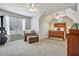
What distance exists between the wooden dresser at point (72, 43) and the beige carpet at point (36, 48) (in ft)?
0.31

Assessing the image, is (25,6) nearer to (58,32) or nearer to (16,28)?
(16,28)

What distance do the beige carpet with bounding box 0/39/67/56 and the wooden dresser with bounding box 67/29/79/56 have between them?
9cm

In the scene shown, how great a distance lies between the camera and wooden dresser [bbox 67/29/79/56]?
2736mm

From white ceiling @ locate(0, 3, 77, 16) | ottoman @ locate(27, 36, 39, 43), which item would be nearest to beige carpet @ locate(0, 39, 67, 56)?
ottoman @ locate(27, 36, 39, 43)

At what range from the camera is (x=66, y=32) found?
279cm

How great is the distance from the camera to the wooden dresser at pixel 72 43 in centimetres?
274

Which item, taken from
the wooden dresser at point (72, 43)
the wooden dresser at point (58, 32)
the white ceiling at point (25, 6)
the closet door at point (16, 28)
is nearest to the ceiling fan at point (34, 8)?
the white ceiling at point (25, 6)

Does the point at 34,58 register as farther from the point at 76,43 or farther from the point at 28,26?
the point at 76,43

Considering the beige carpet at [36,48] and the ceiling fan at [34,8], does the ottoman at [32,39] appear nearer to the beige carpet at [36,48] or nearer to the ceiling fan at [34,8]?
the beige carpet at [36,48]

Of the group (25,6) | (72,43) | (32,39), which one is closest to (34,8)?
(25,6)

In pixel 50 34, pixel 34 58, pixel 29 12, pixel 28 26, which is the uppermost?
pixel 29 12

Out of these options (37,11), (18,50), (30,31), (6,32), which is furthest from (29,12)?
(18,50)

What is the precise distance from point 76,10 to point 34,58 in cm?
153

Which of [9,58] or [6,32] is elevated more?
[6,32]
